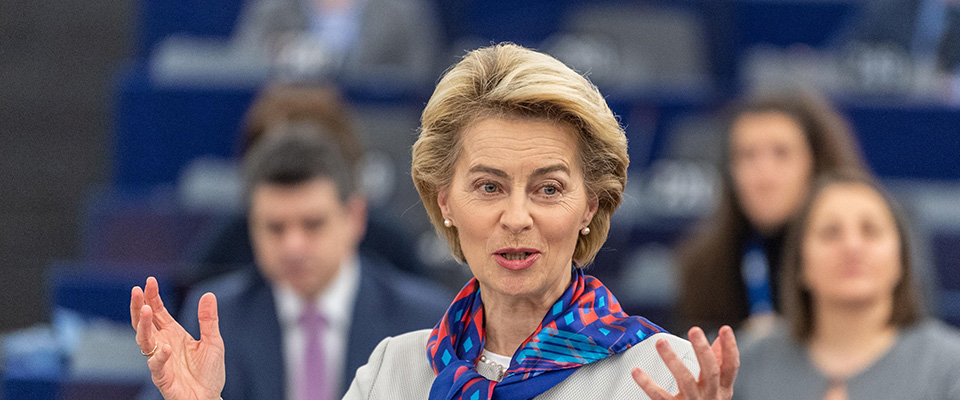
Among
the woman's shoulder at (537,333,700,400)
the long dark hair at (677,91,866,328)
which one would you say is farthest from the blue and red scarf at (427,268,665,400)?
the long dark hair at (677,91,866,328)

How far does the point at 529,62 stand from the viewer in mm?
1608

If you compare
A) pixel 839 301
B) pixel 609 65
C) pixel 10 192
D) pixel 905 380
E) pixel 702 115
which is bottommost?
pixel 905 380

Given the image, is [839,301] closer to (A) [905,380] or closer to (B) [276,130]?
(A) [905,380]

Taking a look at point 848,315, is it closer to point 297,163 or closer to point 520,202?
point 297,163

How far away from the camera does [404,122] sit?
4777 millimetres

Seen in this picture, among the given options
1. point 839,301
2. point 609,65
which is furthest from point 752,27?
point 839,301

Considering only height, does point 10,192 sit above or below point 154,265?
above

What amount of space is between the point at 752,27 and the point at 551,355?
15.4 ft

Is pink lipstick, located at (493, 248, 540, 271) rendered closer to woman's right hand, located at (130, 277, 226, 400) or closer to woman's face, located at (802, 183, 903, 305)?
woman's right hand, located at (130, 277, 226, 400)

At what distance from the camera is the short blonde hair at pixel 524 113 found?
157 cm

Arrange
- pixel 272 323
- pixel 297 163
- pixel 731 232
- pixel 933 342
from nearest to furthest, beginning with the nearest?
pixel 933 342 < pixel 272 323 < pixel 297 163 < pixel 731 232

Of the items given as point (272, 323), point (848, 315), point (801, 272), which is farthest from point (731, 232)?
point (272, 323)

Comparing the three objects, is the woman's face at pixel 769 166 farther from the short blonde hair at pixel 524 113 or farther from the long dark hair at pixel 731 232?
the short blonde hair at pixel 524 113

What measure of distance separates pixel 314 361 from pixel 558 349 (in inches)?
61.9
